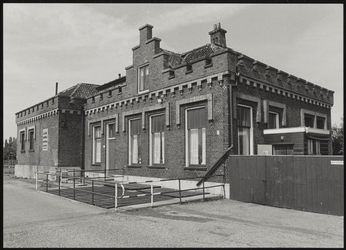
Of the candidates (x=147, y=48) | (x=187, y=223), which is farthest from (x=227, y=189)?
(x=147, y=48)

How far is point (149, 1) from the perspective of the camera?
16.3ft

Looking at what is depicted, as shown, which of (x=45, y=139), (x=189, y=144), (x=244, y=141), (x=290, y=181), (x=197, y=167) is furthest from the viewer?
(x=45, y=139)

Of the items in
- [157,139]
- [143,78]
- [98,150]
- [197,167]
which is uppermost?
[143,78]

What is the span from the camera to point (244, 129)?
14.9m

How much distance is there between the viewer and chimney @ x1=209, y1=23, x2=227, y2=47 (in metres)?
19.8

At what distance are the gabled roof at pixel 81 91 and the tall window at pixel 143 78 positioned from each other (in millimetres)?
8781

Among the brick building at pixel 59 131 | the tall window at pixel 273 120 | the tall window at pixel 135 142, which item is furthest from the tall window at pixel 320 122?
the brick building at pixel 59 131

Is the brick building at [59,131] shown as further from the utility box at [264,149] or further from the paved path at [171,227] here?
the utility box at [264,149]

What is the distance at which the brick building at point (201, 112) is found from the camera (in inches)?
555

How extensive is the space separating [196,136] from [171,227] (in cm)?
741

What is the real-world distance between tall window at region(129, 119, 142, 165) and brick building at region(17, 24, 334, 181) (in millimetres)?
59

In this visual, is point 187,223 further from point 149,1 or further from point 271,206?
point 149,1

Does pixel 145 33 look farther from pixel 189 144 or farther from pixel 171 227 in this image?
pixel 171 227

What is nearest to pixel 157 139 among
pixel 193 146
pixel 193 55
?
pixel 193 146
